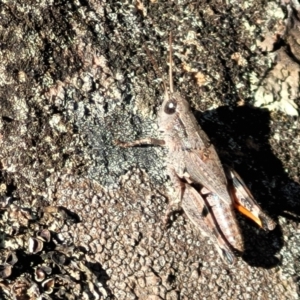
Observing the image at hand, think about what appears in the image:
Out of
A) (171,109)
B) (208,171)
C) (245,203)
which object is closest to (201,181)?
(208,171)

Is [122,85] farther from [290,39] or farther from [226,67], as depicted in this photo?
[290,39]

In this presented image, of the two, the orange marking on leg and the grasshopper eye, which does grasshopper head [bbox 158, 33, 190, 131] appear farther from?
the orange marking on leg

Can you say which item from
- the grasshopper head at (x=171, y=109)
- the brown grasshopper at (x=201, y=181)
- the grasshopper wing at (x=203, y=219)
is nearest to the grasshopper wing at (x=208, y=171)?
the brown grasshopper at (x=201, y=181)

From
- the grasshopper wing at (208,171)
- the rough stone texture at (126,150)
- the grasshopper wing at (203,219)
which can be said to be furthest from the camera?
the grasshopper wing at (208,171)

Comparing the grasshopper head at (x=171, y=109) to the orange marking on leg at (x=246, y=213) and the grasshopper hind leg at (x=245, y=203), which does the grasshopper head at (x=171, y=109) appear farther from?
the orange marking on leg at (x=246, y=213)

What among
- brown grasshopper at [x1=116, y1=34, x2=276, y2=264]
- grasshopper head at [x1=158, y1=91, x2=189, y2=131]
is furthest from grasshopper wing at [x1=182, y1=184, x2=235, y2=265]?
grasshopper head at [x1=158, y1=91, x2=189, y2=131]

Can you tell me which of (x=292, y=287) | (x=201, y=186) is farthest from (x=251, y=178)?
(x=292, y=287)

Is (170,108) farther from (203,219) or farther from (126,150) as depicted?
(203,219)
